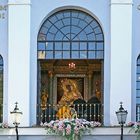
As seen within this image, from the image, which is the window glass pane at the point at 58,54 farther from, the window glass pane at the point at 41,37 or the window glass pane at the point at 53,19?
the window glass pane at the point at 53,19

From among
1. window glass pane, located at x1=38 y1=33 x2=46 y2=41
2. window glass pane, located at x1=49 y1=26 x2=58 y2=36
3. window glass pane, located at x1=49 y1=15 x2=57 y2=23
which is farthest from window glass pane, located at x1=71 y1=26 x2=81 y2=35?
window glass pane, located at x1=38 y1=33 x2=46 y2=41

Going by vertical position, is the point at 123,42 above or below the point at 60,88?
above

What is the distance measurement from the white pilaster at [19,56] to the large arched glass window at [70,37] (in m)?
0.83

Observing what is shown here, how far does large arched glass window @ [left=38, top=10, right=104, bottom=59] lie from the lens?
1928 centimetres

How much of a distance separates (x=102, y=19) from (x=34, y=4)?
2.23m

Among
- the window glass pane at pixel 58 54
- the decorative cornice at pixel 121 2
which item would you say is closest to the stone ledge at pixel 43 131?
the window glass pane at pixel 58 54

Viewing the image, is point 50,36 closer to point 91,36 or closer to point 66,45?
point 66,45

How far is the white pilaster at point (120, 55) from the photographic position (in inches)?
724

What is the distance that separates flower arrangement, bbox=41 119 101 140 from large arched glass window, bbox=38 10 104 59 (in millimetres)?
2395

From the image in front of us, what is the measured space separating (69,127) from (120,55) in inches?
111

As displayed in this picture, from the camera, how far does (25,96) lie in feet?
60.3

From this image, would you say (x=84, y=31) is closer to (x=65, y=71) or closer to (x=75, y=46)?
(x=75, y=46)

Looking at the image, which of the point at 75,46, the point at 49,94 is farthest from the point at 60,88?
the point at 75,46

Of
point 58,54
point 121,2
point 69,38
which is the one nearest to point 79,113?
point 58,54
